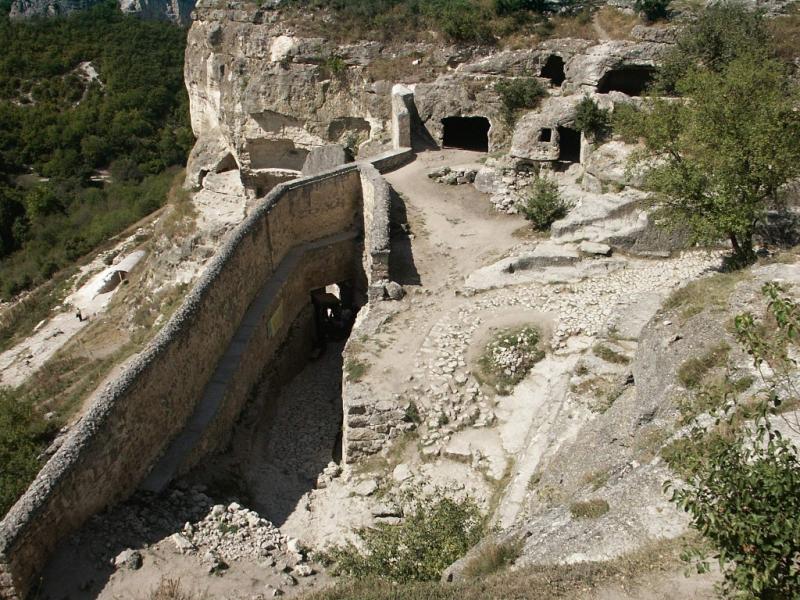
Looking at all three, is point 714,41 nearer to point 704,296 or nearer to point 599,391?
point 704,296

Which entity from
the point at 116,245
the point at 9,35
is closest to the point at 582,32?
the point at 116,245

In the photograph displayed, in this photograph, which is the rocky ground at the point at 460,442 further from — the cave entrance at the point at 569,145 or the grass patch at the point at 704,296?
the cave entrance at the point at 569,145

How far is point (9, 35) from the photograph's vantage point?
49.5 meters

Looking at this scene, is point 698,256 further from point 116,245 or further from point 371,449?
point 116,245

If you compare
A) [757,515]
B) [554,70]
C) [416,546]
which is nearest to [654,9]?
[554,70]

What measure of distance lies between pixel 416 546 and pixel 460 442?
230 cm

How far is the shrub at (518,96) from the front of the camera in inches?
746

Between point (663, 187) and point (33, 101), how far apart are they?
46.3m

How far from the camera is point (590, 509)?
5.55 m

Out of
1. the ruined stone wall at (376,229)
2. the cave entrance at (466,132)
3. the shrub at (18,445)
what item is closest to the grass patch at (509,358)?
the ruined stone wall at (376,229)

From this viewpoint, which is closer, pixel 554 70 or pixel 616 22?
pixel 616 22

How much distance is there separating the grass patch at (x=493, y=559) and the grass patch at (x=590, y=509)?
21.8 inches

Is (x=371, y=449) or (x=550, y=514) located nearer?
(x=550, y=514)

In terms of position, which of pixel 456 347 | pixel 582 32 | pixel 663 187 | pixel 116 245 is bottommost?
pixel 116 245
